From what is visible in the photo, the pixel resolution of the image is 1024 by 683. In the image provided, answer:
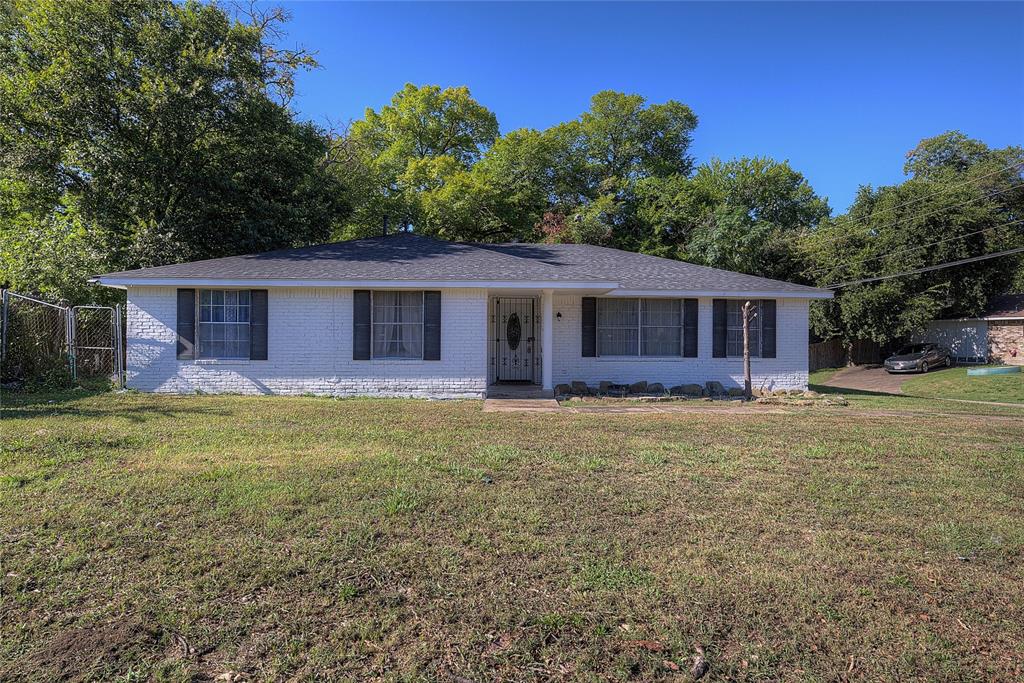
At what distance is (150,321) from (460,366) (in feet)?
21.3

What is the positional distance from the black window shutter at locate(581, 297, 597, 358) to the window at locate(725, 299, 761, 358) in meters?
3.16

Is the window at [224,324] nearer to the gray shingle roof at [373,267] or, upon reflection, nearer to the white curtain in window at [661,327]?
the gray shingle roof at [373,267]

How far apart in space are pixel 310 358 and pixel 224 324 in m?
1.95

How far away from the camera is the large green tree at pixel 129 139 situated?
1619 cm

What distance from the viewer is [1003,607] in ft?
10.5

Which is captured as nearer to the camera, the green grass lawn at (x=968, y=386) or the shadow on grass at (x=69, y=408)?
the shadow on grass at (x=69, y=408)

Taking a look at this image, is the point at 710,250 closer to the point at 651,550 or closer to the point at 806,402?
the point at 806,402

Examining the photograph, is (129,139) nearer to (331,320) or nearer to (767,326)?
(331,320)

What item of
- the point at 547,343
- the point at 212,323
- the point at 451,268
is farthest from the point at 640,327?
the point at 212,323

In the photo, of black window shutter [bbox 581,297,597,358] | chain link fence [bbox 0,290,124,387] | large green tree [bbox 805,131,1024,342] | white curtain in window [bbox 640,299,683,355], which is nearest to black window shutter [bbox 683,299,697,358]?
white curtain in window [bbox 640,299,683,355]

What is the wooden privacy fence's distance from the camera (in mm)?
30234

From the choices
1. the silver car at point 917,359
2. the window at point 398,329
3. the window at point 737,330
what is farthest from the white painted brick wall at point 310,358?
the silver car at point 917,359

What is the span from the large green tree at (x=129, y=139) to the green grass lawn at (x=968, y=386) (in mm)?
22959

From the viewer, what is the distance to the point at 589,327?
13.5m
